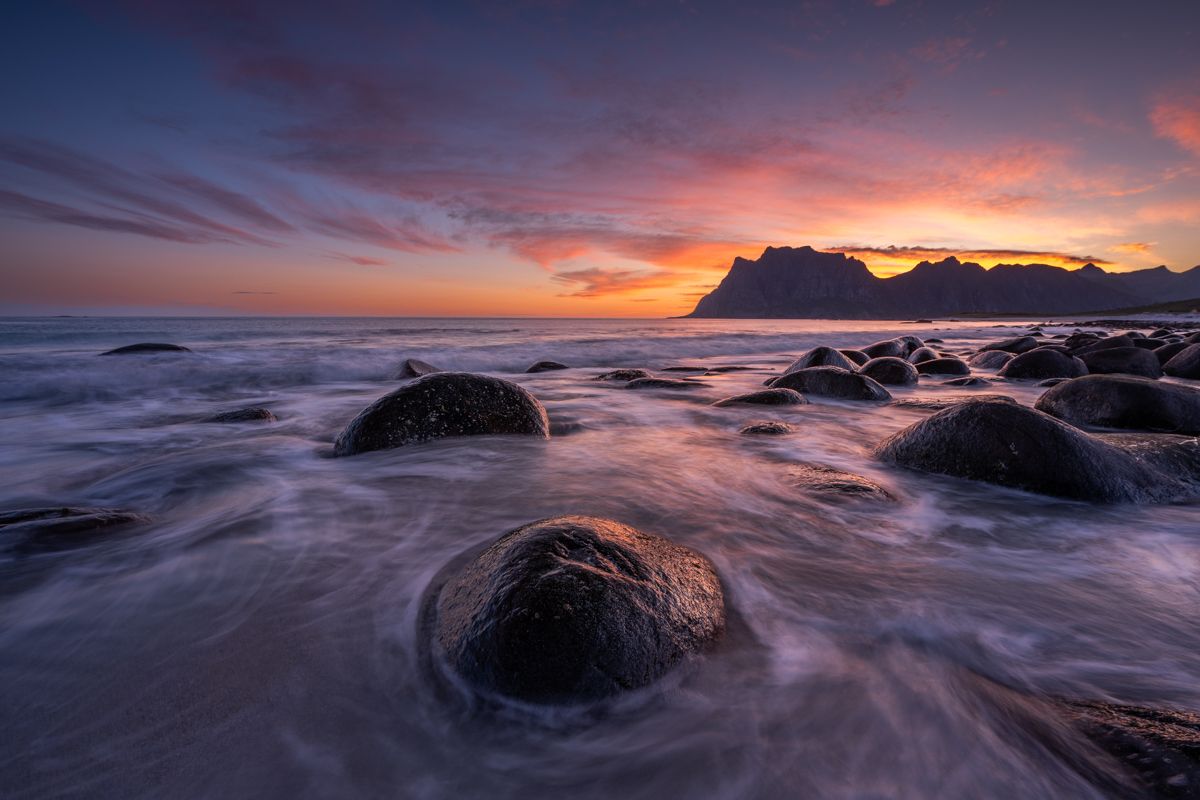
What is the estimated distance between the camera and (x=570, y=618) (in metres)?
1.57

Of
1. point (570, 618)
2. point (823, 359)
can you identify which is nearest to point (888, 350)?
point (823, 359)

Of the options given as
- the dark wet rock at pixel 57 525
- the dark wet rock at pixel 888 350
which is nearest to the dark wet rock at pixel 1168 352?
the dark wet rock at pixel 888 350

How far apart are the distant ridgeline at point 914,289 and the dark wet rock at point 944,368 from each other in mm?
149910

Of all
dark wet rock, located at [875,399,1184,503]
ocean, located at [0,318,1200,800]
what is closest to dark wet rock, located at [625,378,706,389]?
ocean, located at [0,318,1200,800]

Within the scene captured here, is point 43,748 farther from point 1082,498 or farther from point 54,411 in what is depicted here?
point 54,411

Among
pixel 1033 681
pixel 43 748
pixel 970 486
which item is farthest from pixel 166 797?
pixel 970 486

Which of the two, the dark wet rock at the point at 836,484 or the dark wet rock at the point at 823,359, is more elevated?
the dark wet rock at the point at 823,359

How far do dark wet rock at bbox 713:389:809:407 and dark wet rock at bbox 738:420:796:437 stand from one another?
153 centimetres

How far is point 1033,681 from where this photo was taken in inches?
68.6

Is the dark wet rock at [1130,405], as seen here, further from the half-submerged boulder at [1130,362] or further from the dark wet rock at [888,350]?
the dark wet rock at [888,350]

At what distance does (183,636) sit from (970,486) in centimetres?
442

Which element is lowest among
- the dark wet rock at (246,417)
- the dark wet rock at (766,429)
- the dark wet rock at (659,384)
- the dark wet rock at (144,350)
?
the dark wet rock at (766,429)

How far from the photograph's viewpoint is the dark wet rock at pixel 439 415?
179 inches

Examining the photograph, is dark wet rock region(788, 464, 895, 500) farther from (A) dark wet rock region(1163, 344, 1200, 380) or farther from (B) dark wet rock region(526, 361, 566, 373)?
(A) dark wet rock region(1163, 344, 1200, 380)
